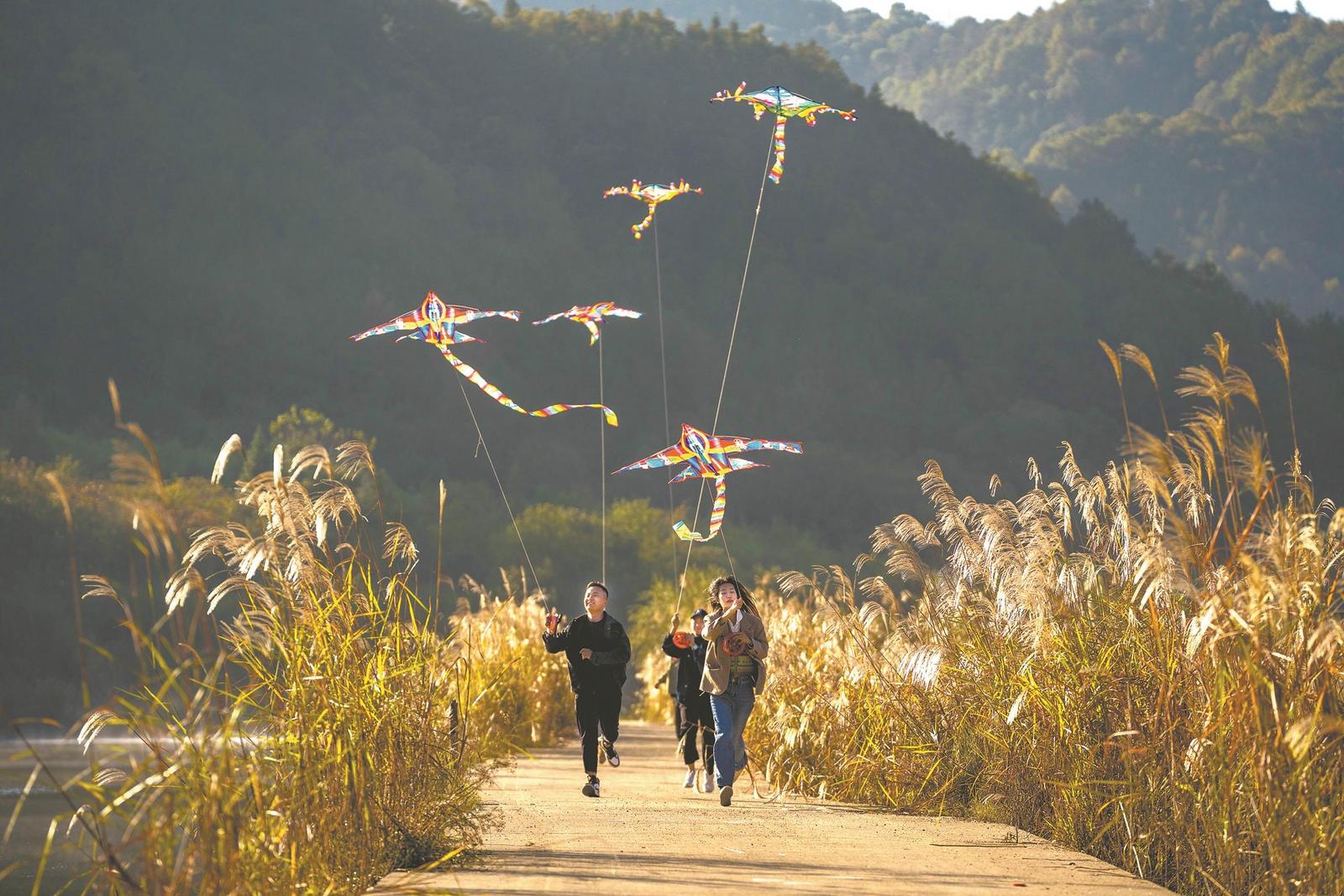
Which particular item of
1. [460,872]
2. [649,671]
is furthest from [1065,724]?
[649,671]

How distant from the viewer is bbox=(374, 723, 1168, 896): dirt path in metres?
6.76

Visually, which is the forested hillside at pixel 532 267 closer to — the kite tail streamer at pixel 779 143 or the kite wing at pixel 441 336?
the kite tail streamer at pixel 779 143

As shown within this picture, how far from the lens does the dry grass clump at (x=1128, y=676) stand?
6.12 metres

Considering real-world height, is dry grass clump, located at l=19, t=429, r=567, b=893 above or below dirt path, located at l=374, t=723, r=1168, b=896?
above

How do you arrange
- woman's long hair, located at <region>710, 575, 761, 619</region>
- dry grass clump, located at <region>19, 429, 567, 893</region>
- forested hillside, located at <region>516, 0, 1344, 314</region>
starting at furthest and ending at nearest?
1. forested hillside, located at <region>516, 0, 1344, 314</region>
2. woman's long hair, located at <region>710, 575, 761, 619</region>
3. dry grass clump, located at <region>19, 429, 567, 893</region>

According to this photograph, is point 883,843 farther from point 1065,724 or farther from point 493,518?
point 493,518

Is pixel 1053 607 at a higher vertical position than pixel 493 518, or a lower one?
lower

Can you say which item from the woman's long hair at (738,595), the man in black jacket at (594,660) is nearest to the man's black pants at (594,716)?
the man in black jacket at (594,660)

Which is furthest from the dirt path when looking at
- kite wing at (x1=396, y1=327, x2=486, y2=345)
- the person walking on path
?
kite wing at (x1=396, y1=327, x2=486, y2=345)

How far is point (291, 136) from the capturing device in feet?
293

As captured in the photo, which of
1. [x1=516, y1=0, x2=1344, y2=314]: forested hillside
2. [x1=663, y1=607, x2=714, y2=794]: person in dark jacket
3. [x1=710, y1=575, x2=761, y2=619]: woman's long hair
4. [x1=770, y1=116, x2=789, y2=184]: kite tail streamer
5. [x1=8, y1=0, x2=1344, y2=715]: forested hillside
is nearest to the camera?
[x1=710, y1=575, x2=761, y2=619]: woman's long hair

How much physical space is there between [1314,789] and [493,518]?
53.7m

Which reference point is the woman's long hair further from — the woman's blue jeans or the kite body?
the kite body

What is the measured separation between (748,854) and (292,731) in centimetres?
253
